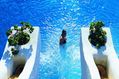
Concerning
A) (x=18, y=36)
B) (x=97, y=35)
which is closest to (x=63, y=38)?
(x=97, y=35)

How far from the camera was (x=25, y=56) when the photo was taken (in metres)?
9.02

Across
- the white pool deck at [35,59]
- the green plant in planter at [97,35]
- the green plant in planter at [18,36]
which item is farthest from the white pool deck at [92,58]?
the green plant in planter at [18,36]

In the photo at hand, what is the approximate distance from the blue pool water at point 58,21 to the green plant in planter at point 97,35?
1854 millimetres

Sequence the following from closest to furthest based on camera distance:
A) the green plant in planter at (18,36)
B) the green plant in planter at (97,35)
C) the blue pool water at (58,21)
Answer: the green plant in planter at (18,36) < the green plant in planter at (97,35) < the blue pool water at (58,21)

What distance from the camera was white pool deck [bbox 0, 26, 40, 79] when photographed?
334 inches

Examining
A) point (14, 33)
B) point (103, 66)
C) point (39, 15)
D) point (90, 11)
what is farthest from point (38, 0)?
point (103, 66)

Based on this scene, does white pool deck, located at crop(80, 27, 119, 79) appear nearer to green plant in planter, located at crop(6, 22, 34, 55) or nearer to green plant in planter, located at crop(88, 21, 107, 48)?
green plant in planter, located at crop(88, 21, 107, 48)

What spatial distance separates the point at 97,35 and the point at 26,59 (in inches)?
93.3

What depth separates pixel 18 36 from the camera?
9.31m

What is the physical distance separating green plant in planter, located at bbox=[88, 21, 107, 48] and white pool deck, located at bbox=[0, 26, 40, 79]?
1766 mm

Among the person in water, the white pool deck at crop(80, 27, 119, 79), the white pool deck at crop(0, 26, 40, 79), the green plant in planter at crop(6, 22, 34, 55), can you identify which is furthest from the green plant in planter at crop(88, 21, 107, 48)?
the person in water

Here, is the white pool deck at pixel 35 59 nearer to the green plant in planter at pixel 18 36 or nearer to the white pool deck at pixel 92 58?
the white pool deck at pixel 92 58

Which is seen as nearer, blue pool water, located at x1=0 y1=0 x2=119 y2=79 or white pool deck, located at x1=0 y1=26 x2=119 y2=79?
white pool deck, located at x1=0 y1=26 x2=119 y2=79

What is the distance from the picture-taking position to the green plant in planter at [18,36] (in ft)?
29.8
